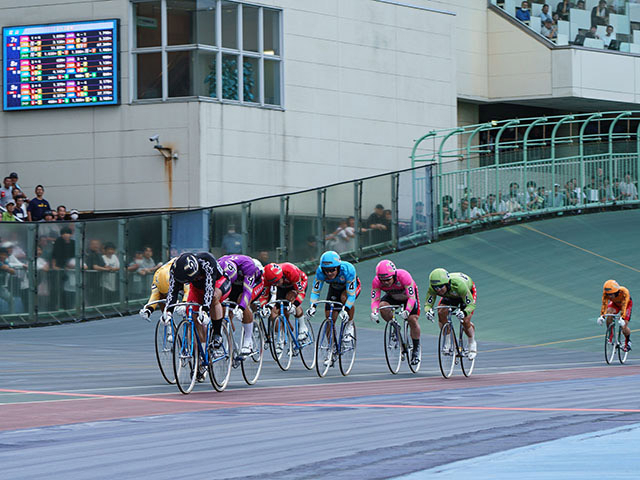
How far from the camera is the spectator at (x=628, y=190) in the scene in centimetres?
3541

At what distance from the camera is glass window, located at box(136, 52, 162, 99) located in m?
29.9

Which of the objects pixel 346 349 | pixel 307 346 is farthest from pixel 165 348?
pixel 307 346

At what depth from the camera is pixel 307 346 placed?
16.1 metres

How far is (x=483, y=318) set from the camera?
24.7 m

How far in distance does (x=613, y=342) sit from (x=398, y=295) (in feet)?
16.9

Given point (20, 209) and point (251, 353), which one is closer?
point (251, 353)

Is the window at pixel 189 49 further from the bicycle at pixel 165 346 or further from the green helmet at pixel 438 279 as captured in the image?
the bicycle at pixel 165 346

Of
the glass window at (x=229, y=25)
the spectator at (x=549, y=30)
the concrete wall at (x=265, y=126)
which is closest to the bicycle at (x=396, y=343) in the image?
the concrete wall at (x=265, y=126)

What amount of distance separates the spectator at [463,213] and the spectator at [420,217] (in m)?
1.10

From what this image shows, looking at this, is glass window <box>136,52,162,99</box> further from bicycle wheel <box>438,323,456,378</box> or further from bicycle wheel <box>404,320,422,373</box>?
bicycle wheel <box>438,323,456,378</box>

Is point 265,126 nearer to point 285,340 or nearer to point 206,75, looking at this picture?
point 206,75

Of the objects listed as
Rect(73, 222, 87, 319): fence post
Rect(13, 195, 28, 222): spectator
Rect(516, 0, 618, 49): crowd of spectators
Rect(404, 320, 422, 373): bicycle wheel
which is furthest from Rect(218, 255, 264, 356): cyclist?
Rect(516, 0, 618, 49): crowd of spectators

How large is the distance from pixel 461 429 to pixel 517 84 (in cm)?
3357

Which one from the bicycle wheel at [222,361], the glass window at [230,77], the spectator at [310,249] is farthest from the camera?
the glass window at [230,77]
